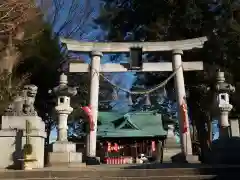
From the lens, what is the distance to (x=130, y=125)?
68.1 feet

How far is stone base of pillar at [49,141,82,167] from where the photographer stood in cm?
1048

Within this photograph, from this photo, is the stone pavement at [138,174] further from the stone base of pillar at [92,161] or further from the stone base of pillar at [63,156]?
the stone base of pillar at [92,161]

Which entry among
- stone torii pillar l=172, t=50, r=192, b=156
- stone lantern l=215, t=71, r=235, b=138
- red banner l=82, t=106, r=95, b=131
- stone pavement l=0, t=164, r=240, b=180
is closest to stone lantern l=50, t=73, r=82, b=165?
red banner l=82, t=106, r=95, b=131

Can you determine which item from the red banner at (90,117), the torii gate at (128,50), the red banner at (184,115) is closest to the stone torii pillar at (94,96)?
the torii gate at (128,50)

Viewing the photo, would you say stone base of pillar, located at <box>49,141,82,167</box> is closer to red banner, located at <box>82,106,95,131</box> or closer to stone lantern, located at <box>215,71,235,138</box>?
red banner, located at <box>82,106,95,131</box>

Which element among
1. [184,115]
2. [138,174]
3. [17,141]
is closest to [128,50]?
[184,115]

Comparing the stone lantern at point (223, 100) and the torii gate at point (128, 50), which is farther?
the torii gate at point (128, 50)

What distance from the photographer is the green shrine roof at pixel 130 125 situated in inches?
794

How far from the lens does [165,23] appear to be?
1892cm

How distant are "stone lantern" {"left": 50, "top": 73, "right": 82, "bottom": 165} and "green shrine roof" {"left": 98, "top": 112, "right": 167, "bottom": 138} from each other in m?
8.39

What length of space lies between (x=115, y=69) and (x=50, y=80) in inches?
225

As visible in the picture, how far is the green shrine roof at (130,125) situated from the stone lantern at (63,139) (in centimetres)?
839

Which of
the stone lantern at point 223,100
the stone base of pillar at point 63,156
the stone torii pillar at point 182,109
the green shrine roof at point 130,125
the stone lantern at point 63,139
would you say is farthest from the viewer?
the green shrine roof at point 130,125

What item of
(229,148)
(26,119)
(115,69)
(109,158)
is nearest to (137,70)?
(115,69)
